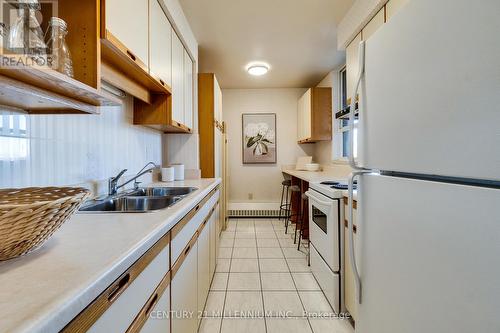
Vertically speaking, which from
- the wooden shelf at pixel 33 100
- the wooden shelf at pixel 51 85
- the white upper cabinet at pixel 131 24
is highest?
the white upper cabinet at pixel 131 24

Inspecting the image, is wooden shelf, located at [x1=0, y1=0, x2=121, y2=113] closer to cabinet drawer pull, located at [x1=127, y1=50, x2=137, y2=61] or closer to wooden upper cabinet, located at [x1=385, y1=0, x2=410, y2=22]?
cabinet drawer pull, located at [x1=127, y1=50, x2=137, y2=61]

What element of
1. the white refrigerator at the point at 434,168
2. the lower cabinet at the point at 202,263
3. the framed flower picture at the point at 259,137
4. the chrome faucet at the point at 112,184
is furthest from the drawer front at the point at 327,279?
the framed flower picture at the point at 259,137

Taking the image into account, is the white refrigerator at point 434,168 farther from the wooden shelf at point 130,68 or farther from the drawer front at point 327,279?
the wooden shelf at point 130,68

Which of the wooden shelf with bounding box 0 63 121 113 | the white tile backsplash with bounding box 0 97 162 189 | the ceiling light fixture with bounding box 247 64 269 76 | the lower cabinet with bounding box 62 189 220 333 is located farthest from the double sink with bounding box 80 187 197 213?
the ceiling light fixture with bounding box 247 64 269 76

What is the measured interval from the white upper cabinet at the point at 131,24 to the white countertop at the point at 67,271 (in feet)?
2.91

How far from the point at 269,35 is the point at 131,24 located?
5.94 ft

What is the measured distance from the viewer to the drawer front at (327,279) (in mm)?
1729

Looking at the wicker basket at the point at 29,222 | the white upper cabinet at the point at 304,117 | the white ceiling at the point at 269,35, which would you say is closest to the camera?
the wicker basket at the point at 29,222

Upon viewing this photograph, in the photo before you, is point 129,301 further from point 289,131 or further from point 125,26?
point 289,131

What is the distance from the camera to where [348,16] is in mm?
2260

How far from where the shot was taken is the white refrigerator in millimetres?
542

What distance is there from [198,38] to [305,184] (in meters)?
2.37

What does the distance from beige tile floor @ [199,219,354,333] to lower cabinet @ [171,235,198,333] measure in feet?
1.33

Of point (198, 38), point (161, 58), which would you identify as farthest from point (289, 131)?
point (161, 58)
